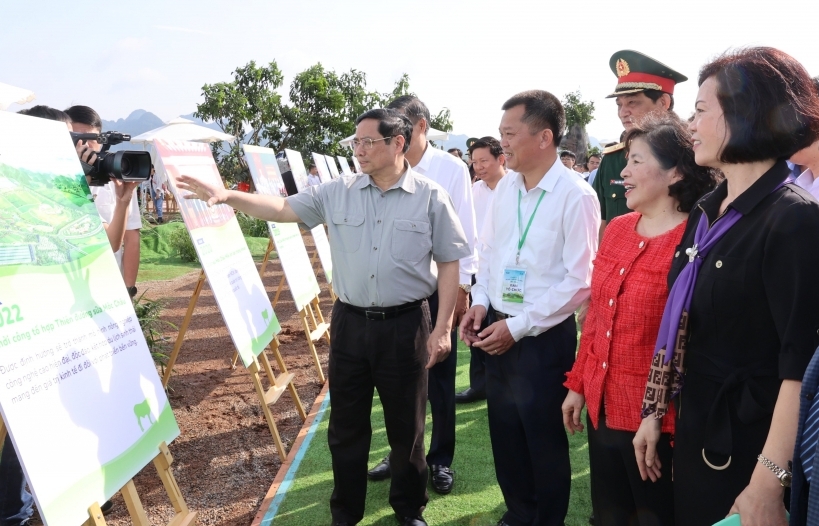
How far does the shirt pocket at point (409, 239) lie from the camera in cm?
266

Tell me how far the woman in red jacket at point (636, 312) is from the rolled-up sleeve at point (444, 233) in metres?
0.79

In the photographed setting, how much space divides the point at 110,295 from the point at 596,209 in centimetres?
196

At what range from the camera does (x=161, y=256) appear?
11.4m

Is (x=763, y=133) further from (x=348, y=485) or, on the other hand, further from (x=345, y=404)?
(x=348, y=485)

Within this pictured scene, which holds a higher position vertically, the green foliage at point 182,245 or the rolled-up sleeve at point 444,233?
the rolled-up sleeve at point 444,233

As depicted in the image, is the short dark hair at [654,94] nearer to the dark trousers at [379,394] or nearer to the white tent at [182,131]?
the dark trousers at [379,394]

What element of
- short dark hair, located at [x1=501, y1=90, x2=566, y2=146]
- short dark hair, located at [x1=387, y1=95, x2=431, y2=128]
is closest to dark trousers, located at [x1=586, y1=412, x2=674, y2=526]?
short dark hair, located at [x1=501, y1=90, x2=566, y2=146]

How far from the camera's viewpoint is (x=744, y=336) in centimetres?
150

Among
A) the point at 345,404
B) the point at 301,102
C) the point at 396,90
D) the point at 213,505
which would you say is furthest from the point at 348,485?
the point at 396,90

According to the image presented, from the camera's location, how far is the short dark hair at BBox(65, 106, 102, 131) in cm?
388

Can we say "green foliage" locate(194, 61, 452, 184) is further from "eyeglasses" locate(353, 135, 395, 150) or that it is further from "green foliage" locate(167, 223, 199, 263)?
"eyeglasses" locate(353, 135, 395, 150)

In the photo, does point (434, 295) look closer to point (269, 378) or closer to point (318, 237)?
point (269, 378)

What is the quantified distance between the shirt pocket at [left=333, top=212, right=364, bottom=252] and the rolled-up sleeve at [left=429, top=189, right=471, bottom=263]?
33 centimetres

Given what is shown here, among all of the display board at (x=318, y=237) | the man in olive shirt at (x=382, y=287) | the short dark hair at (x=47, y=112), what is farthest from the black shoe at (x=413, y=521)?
the display board at (x=318, y=237)
